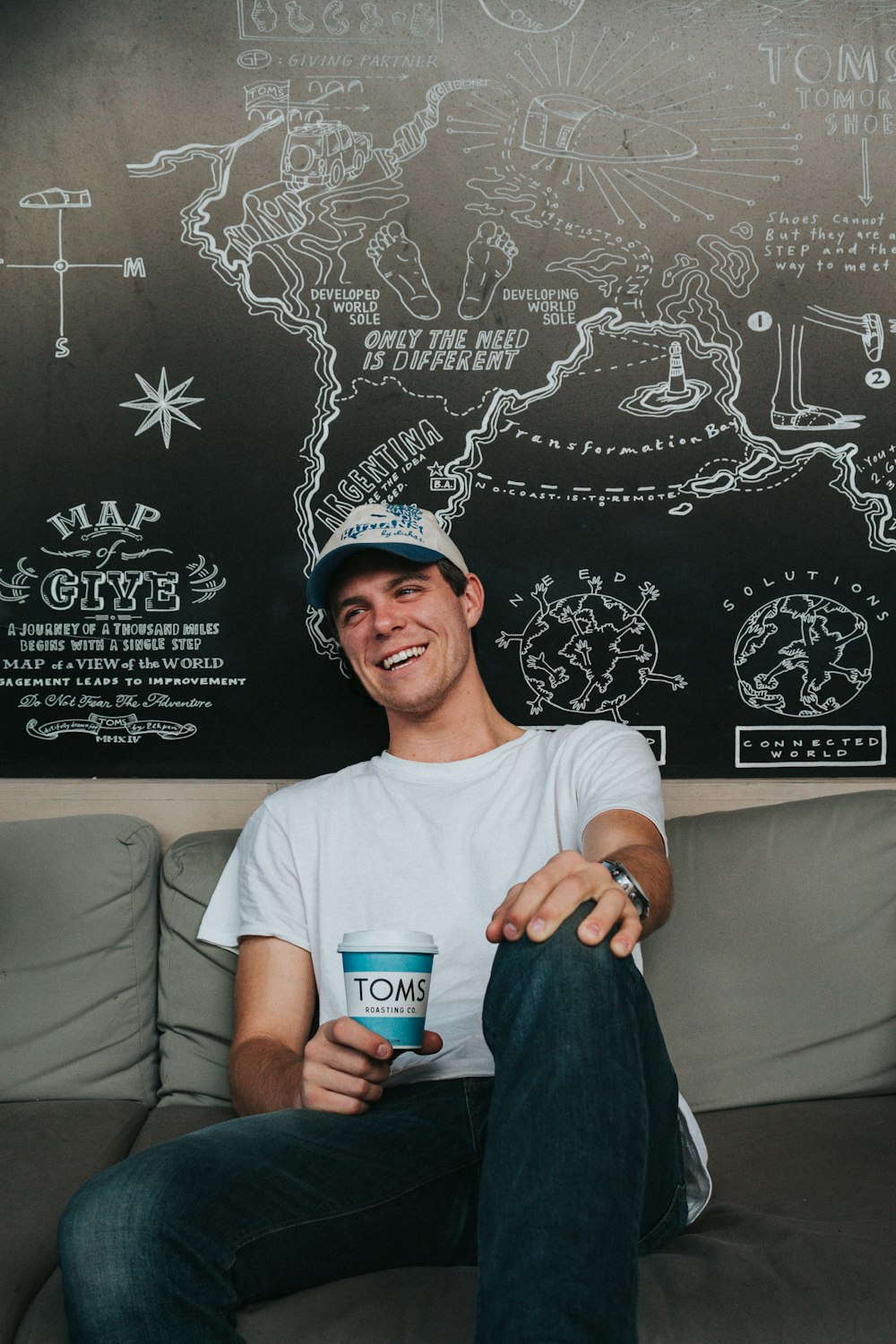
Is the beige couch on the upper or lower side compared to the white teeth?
lower

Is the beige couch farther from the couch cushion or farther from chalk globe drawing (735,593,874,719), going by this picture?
chalk globe drawing (735,593,874,719)

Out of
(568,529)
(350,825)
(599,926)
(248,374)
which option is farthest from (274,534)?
(599,926)

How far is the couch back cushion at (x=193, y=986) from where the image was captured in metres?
1.96

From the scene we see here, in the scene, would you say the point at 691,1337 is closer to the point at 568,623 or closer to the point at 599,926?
the point at 599,926

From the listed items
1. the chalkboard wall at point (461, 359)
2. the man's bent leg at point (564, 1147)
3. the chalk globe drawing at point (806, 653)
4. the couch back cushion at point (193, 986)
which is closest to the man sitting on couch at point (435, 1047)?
the man's bent leg at point (564, 1147)

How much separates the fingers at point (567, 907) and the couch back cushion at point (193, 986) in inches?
38.1

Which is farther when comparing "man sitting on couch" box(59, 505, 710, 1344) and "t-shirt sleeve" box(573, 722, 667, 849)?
"t-shirt sleeve" box(573, 722, 667, 849)

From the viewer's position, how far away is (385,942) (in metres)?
1.20

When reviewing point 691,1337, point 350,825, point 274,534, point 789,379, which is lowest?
point 691,1337

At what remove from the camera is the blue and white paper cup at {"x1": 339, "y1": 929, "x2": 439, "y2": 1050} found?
1.21 m

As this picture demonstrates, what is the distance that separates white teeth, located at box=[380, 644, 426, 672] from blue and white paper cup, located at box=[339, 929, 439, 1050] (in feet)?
2.47

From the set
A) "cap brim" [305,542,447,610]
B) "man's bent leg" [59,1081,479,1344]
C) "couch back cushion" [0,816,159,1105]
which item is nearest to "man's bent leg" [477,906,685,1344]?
"man's bent leg" [59,1081,479,1344]

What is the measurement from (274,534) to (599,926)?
143 cm

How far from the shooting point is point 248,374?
92.3 inches
